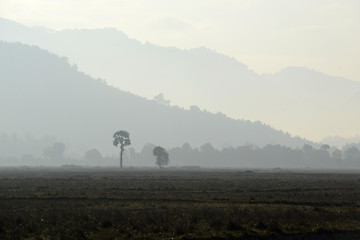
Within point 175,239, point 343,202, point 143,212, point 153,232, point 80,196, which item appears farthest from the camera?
point 80,196

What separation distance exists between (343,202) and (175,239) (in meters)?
27.9

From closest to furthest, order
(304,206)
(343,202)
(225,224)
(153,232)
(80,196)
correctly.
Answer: (153,232) < (225,224) < (304,206) < (343,202) < (80,196)

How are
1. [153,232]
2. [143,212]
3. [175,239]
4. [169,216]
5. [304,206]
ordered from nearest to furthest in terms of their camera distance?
[175,239] < [153,232] < [169,216] < [143,212] < [304,206]

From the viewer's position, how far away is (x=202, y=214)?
4147cm

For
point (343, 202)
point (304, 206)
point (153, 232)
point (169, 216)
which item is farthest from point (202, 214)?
point (343, 202)

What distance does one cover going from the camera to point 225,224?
121 feet

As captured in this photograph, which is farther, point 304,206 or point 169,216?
point 304,206

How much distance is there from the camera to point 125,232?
3388 cm

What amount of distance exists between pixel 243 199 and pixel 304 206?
861 centimetres

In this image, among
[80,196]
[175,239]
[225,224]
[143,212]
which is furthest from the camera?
[80,196]

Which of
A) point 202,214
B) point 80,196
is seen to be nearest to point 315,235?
point 202,214

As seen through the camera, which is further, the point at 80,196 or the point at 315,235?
the point at 80,196

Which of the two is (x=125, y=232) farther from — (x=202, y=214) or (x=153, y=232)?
(x=202, y=214)

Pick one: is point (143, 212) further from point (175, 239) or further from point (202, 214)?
point (175, 239)
